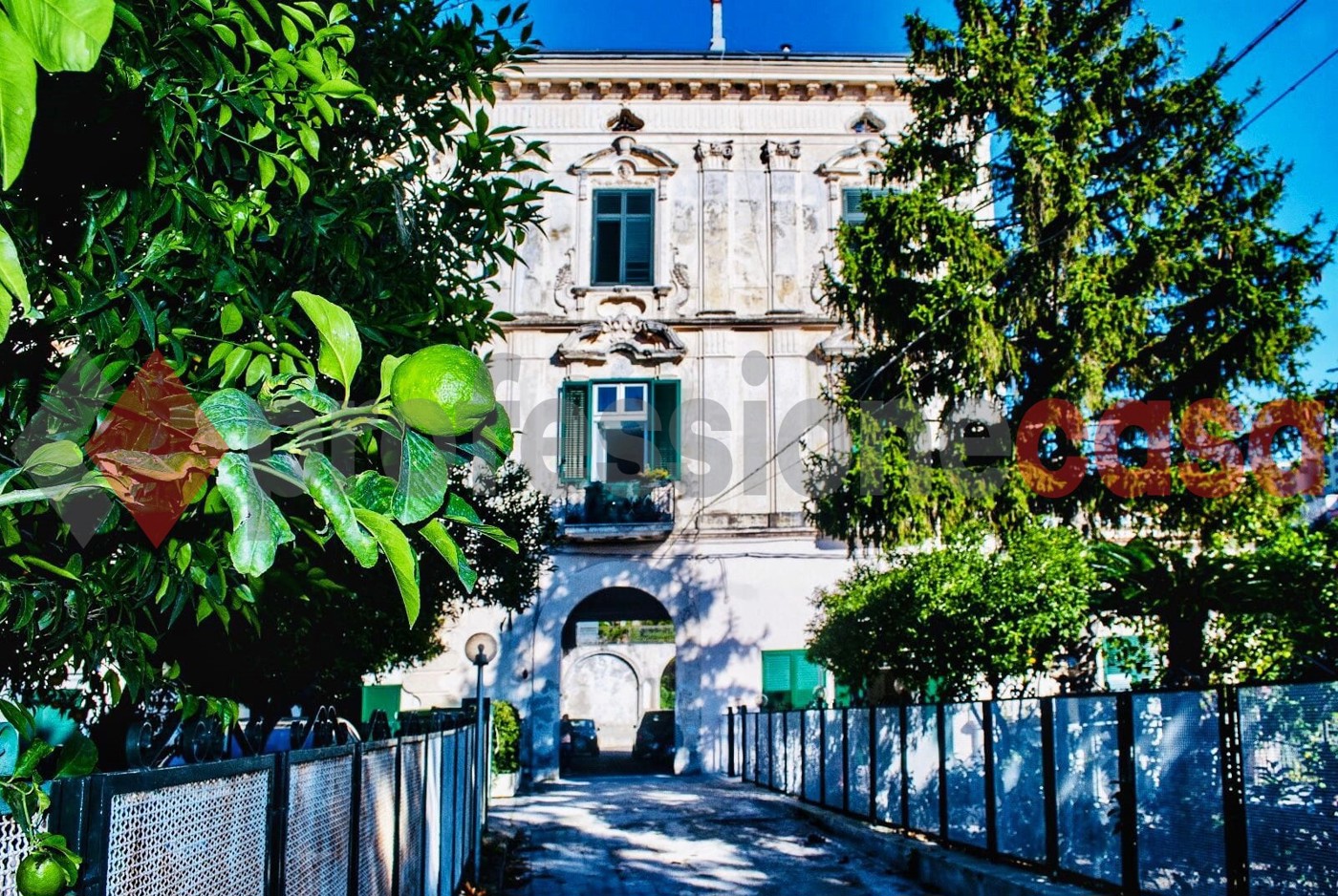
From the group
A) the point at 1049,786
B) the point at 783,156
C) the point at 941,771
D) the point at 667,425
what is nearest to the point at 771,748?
the point at 667,425

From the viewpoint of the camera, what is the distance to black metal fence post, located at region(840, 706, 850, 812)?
43.7ft

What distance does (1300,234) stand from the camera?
12.2m

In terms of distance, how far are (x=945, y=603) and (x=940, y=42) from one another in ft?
23.1

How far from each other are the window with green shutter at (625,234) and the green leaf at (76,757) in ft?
66.5

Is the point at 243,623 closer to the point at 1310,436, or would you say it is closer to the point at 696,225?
the point at 1310,436

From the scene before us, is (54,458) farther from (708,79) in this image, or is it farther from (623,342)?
(708,79)

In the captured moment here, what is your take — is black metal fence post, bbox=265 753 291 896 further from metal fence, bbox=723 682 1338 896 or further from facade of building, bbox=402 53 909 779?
facade of building, bbox=402 53 909 779

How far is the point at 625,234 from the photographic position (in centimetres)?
2162

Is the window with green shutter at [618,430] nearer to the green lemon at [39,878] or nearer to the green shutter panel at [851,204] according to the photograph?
the green shutter panel at [851,204]

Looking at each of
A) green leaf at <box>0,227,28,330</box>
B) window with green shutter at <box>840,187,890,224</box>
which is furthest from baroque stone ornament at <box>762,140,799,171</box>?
green leaf at <box>0,227,28,330</box>

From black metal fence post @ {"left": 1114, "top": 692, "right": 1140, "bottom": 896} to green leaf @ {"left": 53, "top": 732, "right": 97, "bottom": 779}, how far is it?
6951mm

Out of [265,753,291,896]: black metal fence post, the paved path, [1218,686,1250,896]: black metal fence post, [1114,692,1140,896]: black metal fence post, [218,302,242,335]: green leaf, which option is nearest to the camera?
[218,302,242,335]: green leaf

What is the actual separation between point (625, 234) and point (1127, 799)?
16212mm

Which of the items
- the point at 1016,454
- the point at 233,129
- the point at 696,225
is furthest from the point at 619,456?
the point at 233,129
